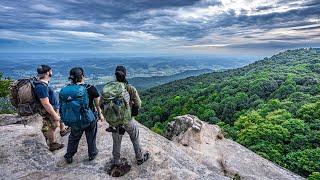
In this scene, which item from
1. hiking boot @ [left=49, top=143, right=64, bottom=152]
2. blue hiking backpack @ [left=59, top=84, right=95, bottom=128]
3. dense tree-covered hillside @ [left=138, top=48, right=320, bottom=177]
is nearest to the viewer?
blue hiking backpack @ [left=59, top=84, right=95, bottom=128]

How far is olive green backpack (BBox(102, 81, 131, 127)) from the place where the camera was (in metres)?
9.18

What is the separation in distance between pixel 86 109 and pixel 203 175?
4.25 m

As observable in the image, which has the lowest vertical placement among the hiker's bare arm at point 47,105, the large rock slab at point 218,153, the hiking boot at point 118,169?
the large rock slab at point 218,153

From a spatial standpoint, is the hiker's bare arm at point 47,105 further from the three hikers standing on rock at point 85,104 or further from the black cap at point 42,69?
the black cap at point 42,69

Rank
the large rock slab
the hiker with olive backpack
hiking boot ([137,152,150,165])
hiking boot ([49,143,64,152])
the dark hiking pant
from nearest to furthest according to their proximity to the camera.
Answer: the dark hiking pant
hiking boot ([137,152,150,165])
the hiker with olive backpack
hiking boot ([49,143,64,152])
the large rock slab

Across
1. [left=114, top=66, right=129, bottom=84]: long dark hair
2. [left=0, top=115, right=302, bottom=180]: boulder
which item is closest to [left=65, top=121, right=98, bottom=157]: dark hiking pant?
[left=0, top=115, right=302, bottom=180]: boulder

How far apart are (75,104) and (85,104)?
290 mm

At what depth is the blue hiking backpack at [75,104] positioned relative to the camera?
372 inches

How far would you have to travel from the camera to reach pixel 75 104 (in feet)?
31.0

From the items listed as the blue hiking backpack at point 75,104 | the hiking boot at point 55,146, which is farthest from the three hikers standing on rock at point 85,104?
the hiking boot at point 55,146

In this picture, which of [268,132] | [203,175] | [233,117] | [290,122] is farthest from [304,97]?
[203,175]

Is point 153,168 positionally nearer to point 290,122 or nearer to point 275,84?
point 290,122

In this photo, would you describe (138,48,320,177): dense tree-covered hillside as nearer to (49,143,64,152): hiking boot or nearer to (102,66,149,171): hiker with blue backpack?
(49,143,64,152): hiking boot

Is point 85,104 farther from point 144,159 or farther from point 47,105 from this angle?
point 144,159
